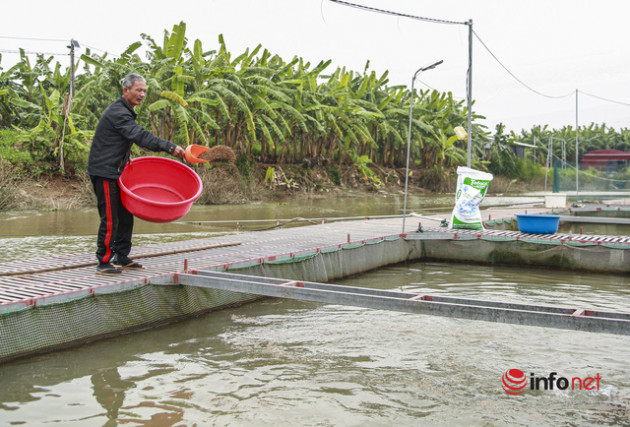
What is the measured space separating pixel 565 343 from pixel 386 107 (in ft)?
74.9

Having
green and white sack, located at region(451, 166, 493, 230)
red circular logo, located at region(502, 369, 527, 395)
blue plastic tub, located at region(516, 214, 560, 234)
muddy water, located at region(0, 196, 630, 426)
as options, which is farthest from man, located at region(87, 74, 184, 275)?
blue plastic tub, located at region(516, 214, 560, 234)

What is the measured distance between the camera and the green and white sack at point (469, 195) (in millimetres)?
9445

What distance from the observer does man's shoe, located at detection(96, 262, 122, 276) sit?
5.38 meters

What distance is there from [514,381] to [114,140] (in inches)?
147

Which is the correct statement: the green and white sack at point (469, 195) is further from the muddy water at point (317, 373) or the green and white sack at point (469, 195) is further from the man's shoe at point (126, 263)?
the man's shoe at point (126, 263)

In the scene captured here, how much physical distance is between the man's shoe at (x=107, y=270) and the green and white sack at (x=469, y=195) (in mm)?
5728

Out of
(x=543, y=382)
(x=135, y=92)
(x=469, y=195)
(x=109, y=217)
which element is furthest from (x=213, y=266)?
(x=469, y=195)

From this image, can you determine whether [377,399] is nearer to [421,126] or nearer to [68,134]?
[68,134]

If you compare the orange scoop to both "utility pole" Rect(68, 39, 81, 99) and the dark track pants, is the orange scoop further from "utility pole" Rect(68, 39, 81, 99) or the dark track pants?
"utility pole" Rect(68, 39, 81, 99)

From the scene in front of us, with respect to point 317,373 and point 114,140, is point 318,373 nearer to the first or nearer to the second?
point 317,373

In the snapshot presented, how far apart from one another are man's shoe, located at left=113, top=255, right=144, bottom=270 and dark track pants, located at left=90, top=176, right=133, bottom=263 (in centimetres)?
19

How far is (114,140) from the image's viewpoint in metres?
5.04

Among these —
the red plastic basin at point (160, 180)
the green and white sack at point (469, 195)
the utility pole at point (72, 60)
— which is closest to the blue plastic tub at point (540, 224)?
the green and white sack at point (469, 195)

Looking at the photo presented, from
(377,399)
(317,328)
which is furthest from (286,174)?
(377,399)
